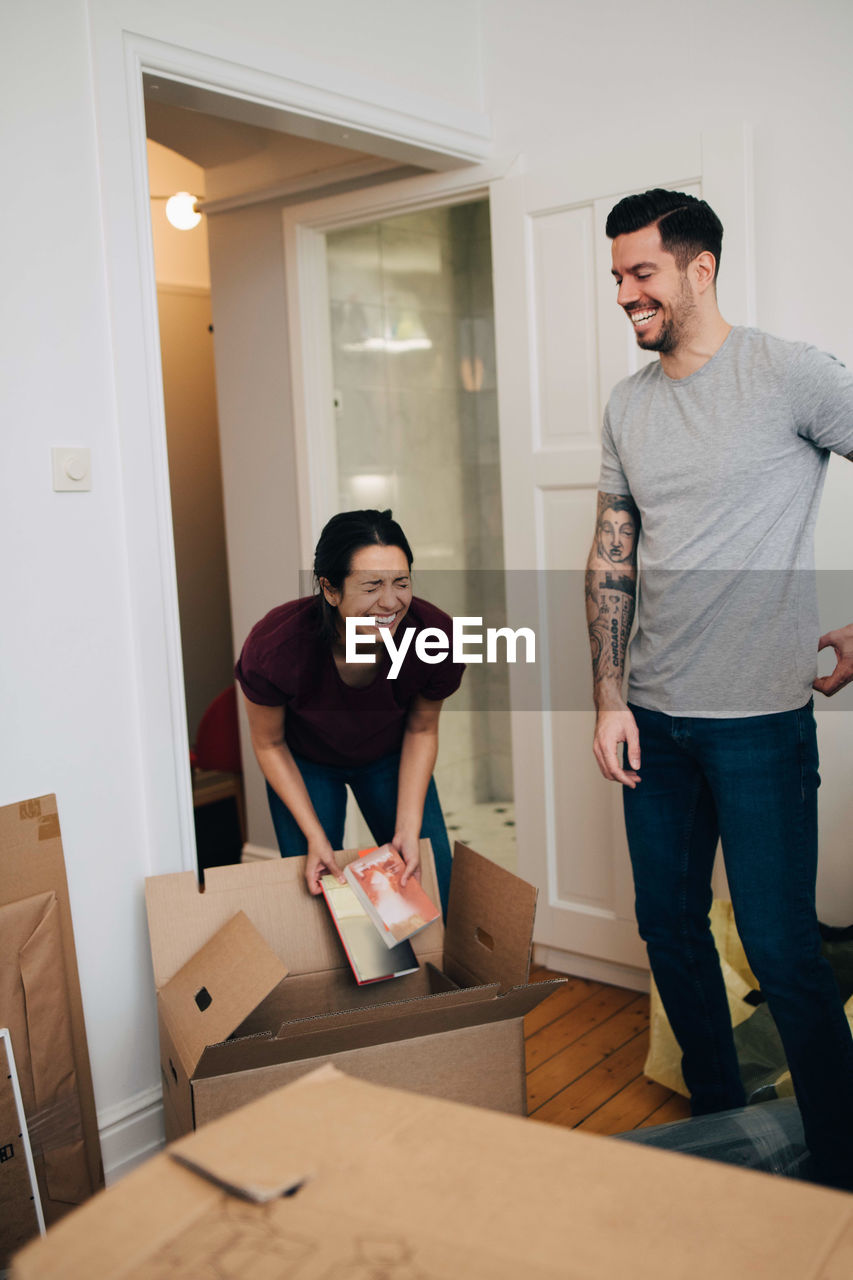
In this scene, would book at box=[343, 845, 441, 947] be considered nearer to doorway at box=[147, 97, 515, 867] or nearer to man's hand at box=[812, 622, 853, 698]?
man's hand at box=[812, 622, 853, 698]

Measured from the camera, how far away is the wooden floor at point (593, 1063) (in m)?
2.11

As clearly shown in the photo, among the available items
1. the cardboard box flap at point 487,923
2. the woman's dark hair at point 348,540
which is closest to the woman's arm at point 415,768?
the cardboard box flap at point 487,923

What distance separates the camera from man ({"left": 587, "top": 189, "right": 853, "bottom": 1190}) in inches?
65.1

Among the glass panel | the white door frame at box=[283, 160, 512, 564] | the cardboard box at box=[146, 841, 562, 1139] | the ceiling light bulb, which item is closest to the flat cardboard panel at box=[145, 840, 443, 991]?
the cardboard box at box=[146, 841, 562, 1139]

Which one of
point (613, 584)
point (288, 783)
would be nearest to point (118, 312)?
point (288, 783)

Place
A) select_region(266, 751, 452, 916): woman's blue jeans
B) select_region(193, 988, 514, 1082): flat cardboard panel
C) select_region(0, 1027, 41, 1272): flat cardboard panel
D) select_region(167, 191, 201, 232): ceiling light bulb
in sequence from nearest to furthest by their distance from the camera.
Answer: select_region(193, 988, 514, 1082): flat cardboard panel, select_region(0, 1027, 41, 1272): flat cardboard panel, select_region(266, 751, 452, 916): woman's blue jeans, select_region(167, 191, 201, 232): ceiling light bulb

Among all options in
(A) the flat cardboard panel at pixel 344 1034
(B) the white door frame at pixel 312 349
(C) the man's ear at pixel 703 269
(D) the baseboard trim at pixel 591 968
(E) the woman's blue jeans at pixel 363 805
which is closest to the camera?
(A) the flat cardboard panel at pixel 344 1034

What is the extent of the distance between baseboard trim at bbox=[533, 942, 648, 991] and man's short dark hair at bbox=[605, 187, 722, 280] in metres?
1.69

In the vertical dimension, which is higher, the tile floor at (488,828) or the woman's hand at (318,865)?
the woman's hand at (318,865)

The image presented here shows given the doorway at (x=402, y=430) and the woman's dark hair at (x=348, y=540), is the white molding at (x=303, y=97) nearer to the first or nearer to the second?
the doorway at (x=402, y=430)

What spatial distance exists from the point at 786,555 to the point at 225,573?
348 cm

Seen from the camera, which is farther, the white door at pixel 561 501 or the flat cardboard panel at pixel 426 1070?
the white door at pixel 561 501

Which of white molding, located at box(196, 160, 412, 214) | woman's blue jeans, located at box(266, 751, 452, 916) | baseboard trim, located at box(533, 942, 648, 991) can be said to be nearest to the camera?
woman's blue jeans, located at box(266, 751, 452, 916)

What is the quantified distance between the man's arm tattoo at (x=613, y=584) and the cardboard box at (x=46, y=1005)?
968 millimetres
